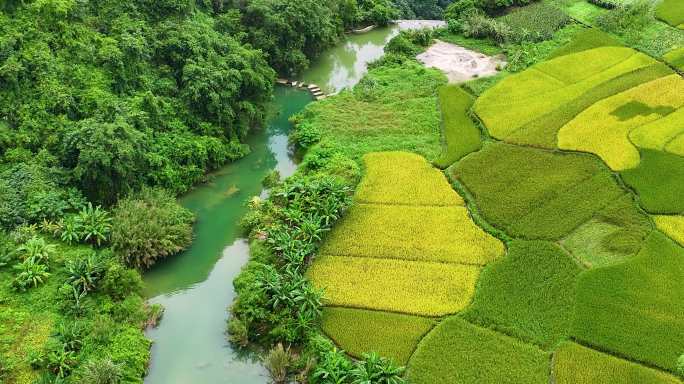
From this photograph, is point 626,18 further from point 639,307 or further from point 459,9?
point 639,307

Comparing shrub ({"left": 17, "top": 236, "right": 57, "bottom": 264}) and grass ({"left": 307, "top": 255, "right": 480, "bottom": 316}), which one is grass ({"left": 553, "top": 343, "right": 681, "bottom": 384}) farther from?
shrub ({"left": 17, "top": 236, "right": 57, "bottom": 264})

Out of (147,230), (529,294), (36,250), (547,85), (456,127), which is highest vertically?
(36,250)

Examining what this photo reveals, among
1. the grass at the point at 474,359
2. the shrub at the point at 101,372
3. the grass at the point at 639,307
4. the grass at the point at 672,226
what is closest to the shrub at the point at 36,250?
the shrub at the point at 101,372

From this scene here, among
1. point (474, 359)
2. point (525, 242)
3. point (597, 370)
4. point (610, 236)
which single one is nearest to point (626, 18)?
point (610, 236)

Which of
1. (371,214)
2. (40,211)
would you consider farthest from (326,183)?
(40,211)

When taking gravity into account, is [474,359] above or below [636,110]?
below

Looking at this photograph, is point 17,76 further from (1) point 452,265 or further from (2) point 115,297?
(1) point 452,265
